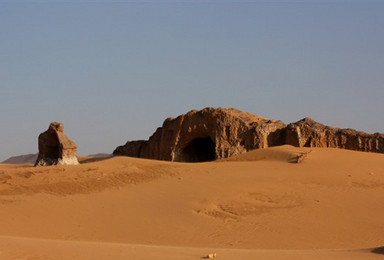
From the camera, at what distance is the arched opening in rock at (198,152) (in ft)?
73.6

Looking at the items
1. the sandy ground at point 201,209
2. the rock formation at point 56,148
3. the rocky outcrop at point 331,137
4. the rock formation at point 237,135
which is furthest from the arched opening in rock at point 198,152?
the sandy ground at point 201,209

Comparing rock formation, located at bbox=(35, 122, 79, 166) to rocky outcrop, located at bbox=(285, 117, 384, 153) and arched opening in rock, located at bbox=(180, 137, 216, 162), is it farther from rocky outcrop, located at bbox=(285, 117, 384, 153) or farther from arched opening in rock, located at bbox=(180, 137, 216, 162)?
rocky outcrop, located at bbox=(285, 117, 384, 153)

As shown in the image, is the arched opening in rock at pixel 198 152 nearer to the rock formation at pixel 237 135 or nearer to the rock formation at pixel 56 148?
the rock formation at pixel 237 135

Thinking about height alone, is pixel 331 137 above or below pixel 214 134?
below

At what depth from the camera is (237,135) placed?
20.2 metres

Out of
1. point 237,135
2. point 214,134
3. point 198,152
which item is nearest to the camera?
point 237,135

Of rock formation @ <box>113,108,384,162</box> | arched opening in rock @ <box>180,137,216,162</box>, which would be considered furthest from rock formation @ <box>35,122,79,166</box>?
arched opening in rock @ <box>180,137,216,162</box>

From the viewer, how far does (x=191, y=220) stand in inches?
442

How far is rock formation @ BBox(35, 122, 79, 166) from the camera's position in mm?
18062

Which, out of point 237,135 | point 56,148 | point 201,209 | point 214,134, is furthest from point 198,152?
point 201,209

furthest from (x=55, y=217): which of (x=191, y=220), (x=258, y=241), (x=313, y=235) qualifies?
(x=313, y=235)

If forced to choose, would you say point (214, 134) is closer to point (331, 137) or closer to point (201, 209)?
point (331, 137)

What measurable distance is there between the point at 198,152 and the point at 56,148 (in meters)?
7.01

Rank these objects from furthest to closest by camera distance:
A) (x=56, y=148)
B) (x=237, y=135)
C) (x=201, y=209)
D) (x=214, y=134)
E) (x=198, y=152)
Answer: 1. (x=198, y=152)
2. (x=214, y=134)
3. (x=237, y=135)
4. (x=56, y=148)
5. (x=201, y=209)
